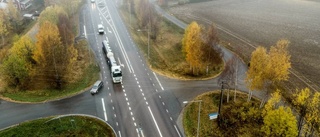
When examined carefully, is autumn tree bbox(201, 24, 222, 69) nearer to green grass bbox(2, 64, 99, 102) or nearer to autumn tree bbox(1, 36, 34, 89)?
green grass bbox(2, 64, 99, 102)

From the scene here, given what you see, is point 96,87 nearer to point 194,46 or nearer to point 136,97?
point 136,97


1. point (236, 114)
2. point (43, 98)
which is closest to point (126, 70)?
point (43, 98)

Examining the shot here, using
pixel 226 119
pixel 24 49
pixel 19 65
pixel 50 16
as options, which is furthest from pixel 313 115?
pixel 50 16

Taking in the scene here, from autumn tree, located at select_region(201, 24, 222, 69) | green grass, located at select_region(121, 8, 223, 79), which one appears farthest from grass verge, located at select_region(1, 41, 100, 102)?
autumn tree, located at select_region(201, 24, 222, 69)

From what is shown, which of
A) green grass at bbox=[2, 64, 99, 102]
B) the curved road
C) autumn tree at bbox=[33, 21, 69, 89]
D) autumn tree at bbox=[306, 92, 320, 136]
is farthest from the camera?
autumn tree at bbox=[33, 21, 69, 89]

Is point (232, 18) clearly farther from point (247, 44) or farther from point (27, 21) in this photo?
point (27, 21)
